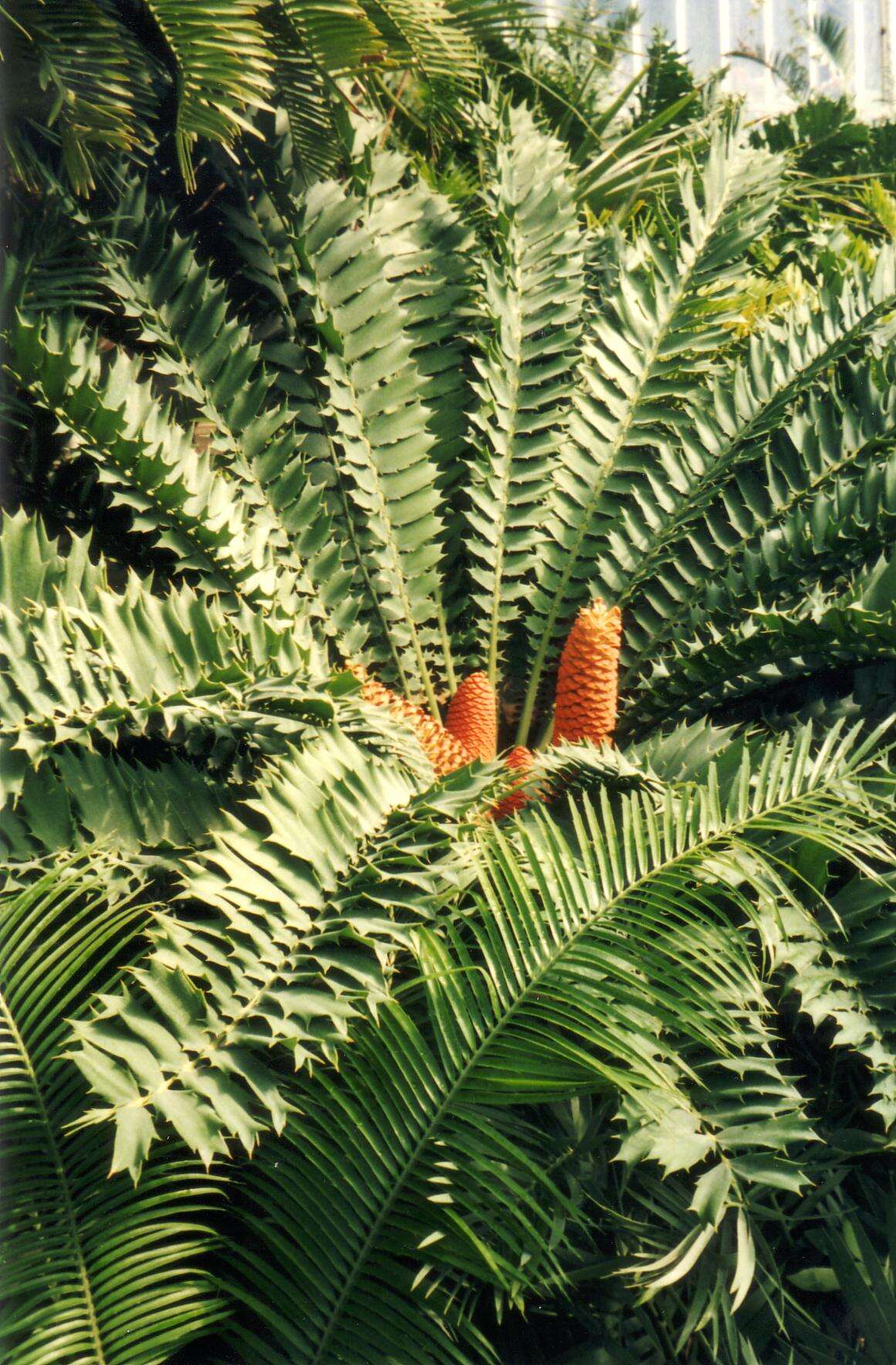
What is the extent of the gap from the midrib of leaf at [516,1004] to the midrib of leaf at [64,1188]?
26 cm

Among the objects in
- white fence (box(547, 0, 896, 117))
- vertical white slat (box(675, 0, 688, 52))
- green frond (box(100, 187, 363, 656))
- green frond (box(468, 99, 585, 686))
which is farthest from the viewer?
white fence (box(547, 0, 896, 117))

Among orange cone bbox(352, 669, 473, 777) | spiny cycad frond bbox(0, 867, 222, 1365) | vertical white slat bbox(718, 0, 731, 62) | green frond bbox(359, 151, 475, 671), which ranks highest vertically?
vertical white slat bbox(718, 0, 731, 62)

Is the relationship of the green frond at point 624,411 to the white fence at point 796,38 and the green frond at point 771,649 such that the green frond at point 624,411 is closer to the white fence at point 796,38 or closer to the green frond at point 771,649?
the green frond at point 771,649

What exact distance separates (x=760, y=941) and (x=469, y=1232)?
0.78 metres

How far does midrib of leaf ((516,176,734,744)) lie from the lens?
2.74m

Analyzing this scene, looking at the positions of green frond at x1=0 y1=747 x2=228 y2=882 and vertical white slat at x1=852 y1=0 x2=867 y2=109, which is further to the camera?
vertical white slat at x1=852 y1=0 x2=867 y2=109

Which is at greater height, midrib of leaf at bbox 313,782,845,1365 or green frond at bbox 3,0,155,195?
green frond at bbox 3,0,155,195

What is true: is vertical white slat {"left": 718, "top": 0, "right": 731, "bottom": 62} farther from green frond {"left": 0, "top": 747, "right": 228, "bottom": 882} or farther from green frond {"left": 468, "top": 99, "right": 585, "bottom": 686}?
green frond {"left": 0, "top": 747, "right": 228, "bottom": 882}

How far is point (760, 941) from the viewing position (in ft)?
6.42

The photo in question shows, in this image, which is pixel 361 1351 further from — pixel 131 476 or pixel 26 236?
pixel 26 236

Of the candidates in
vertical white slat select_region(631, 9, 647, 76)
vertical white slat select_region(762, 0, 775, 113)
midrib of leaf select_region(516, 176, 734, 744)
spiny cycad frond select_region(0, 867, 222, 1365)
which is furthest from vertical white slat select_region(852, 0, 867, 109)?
spiny cycad frond select_region(0, 867, 222, 1365)

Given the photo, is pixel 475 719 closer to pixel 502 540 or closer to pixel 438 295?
pixel 502 540

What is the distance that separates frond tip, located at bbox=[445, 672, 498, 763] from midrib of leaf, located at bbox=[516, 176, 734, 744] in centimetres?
25

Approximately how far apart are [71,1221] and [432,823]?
0.68m
